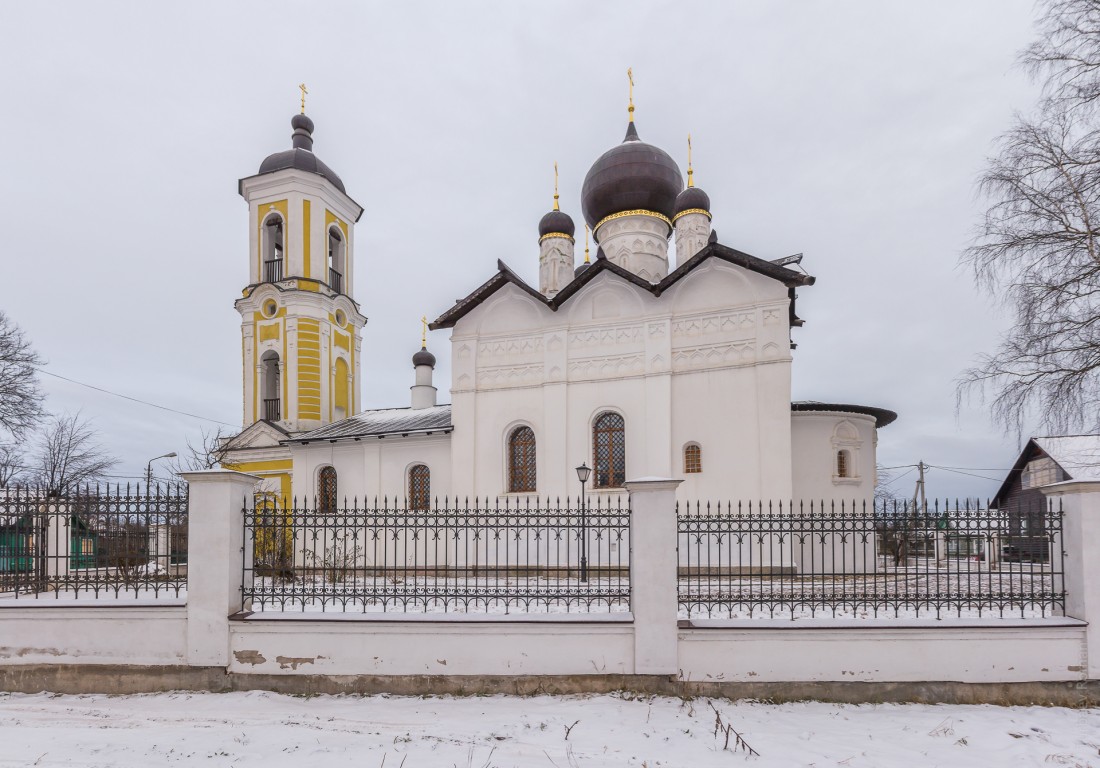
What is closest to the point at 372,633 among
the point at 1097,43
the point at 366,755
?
the point at 366,755

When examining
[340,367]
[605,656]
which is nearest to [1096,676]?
[605,656]

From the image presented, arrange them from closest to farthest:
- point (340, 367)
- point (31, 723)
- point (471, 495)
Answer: point (31, 723)
point (471, 495)
point (340, 367)

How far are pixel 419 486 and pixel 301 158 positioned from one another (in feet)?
36.2

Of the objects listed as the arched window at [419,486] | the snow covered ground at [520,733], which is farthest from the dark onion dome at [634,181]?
the snow covered ground at [520,733]

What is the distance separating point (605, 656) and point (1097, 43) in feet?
34.9

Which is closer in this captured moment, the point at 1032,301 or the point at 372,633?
the point at 372,633

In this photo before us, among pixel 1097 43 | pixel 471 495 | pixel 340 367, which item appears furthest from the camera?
pixel 340 367

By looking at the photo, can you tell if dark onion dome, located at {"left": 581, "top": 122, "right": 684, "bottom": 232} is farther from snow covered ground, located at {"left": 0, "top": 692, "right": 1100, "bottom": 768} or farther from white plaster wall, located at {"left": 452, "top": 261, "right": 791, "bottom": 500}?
snow covered ground, located at {"left": 0, "top": 692, "right": 1100, "bottom": 768}

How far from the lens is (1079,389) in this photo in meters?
9.37

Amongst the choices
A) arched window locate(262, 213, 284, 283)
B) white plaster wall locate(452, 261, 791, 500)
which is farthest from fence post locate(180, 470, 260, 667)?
arched window locate(262, 213, 284, 283)

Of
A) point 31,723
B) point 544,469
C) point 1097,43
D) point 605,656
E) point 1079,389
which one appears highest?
point 1097,43

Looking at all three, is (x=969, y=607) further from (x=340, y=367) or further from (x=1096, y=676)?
(x=340, y=367)

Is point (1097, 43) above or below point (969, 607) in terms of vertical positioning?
above

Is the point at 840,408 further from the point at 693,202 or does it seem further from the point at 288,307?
the point at 288,307
